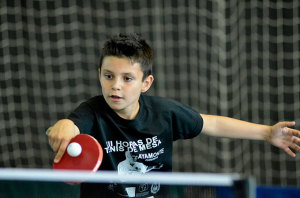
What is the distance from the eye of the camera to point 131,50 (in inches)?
78.2

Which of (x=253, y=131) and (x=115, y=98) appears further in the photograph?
(x=253, y=131)

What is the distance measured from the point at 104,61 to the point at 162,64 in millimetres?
1997

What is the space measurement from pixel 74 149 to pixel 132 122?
43 centimetres

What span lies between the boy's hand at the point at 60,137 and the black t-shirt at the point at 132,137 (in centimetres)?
11

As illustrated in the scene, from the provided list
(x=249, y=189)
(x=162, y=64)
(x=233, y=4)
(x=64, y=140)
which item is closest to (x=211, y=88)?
(x=162, y=64)

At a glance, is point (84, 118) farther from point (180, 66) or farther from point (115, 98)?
point (180, 66)

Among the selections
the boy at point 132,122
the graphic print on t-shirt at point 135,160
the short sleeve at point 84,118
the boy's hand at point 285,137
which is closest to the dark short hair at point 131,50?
the boy at point 132,122

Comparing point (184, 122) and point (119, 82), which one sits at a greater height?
point (119, 82)

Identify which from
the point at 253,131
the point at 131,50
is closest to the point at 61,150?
the point at 131,50

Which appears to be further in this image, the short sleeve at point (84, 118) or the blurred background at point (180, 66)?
the blurred background at point (180, 66)

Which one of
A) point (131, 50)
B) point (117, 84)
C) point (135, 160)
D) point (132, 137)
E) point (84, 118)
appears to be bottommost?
point (135, 160)

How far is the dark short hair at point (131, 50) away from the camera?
1.96 metres

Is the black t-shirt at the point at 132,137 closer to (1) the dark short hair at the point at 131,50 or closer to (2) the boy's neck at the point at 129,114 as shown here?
(2) the boy's neck at the point at 129,114

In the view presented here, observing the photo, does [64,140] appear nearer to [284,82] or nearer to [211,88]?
[211,88]
